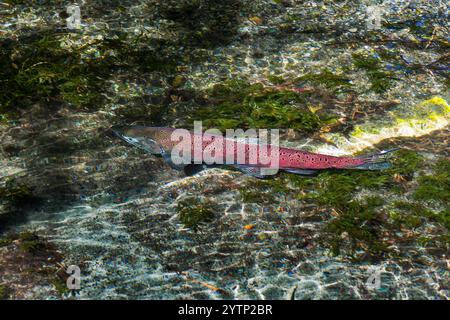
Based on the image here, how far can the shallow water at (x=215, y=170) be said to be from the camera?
6215 mm

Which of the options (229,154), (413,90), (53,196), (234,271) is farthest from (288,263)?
(413,90)

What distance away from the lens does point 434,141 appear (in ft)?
27.4

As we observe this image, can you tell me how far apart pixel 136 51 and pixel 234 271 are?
5.13 m

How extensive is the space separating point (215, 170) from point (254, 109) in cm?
154

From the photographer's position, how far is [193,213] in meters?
6.91

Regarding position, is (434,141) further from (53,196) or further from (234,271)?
(53,196)

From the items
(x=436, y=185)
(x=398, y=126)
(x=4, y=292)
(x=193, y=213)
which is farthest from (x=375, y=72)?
(x=4, y=292)

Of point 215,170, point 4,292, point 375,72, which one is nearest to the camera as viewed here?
point 4,292

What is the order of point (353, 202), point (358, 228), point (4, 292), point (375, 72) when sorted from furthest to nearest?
1. point (375, 72)
2. point (353, 202)
3. point (358, 228)
4. point (4, 292)

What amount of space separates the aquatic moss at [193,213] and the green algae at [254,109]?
153 cm

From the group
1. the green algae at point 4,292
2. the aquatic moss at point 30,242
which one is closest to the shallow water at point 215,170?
the aquatic moss at point 30,242

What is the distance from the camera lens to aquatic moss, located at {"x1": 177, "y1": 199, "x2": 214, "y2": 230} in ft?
22.3

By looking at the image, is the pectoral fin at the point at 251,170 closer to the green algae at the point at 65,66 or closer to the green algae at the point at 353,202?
the green algae at the point at 353,202

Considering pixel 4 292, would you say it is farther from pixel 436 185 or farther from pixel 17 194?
pixel 436 185
